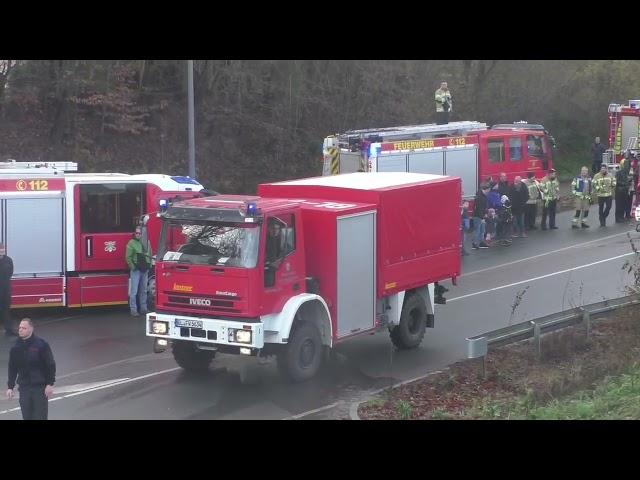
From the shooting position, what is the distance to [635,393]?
32.6 feet

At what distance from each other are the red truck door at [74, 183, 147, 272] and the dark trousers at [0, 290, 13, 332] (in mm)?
1680

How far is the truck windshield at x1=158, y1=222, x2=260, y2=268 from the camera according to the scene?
12234 millimetres

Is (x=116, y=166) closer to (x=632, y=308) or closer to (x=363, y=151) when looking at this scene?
(x=363, y=151)

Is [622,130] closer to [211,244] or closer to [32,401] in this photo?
[211,244]

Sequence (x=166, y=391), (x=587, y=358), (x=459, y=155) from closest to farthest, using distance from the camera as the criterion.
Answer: (x=166, y=391) < (x=587, y=358) < (x=459, y=155)

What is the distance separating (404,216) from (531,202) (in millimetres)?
13042

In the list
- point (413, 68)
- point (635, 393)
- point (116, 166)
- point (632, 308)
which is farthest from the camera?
point (413, 68)

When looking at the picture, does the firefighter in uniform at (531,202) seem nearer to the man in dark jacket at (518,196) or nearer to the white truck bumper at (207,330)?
the man in dark jacket at (518,196)

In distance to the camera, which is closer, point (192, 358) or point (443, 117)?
point (192, 358)

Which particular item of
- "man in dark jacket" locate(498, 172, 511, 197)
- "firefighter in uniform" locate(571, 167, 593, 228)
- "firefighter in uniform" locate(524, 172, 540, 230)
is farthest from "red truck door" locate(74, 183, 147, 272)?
"firefighter in uniform" locate(571, 167, 593, 228)

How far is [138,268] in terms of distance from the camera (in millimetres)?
17312

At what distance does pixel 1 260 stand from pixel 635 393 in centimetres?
1055

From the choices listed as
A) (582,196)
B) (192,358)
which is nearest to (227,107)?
(582,196)
